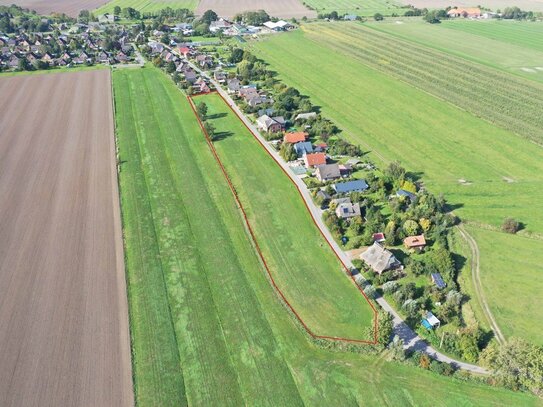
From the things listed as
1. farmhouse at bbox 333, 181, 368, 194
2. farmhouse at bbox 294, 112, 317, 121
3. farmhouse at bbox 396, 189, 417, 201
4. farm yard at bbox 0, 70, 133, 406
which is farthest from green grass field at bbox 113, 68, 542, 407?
farmhouse at bbox 294, 112, 317, 121

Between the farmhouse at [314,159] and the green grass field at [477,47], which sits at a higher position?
the green grass field at [477,47]

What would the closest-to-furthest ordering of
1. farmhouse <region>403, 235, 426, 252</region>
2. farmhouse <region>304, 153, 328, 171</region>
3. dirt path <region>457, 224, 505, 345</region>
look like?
dirt path <region>457, 224, 505, 345</region>, farmhouse <region>403, 235, 426, 252</region>, farmhouse <region>304, 153, 328, 171</region>

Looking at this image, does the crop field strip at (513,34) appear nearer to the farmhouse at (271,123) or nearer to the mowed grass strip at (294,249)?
the farmhouse at (271,123)

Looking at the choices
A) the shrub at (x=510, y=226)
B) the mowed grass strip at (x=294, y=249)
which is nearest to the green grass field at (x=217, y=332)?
the mowed grass strip at (x=294, y=249)

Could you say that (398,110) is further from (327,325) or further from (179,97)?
(327,325)

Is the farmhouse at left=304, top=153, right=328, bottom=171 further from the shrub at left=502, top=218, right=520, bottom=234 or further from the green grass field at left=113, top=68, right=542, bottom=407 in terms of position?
the shrub at left=502, top=218, right=520, bottom=234

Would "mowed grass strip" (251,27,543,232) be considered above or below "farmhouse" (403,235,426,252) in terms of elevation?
above
